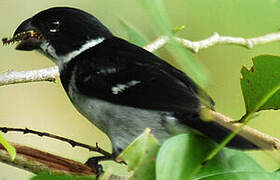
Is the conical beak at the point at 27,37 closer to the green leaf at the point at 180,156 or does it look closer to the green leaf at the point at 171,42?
the green leaf at the point at 180,156

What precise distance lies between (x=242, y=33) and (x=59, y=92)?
9.08 feet

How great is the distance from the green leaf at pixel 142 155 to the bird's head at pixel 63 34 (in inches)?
35.8

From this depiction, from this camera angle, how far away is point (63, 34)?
148cm

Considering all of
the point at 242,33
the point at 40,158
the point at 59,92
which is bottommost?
the point at 59,92

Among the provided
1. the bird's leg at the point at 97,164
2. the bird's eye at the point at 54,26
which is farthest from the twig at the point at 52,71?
the bird's leg at the point at 97,164

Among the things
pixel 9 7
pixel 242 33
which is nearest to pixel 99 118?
pixel 242 33

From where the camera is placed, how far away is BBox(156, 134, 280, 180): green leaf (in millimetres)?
477

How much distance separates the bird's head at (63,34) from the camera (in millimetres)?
1391

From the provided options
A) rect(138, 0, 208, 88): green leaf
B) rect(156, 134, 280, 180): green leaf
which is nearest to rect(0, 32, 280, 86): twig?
rect(156, 134, 280, 180): green leaf

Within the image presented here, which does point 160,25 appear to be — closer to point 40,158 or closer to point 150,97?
point 40,158

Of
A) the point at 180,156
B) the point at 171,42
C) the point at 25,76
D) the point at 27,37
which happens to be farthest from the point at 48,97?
the point at 171,42

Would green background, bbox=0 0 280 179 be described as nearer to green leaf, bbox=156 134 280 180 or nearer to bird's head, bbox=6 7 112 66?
bird's head, bbox=6 7 112 66

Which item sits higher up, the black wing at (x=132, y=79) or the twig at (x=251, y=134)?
the twig at (x=251, y=134)

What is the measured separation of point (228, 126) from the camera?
631mm
